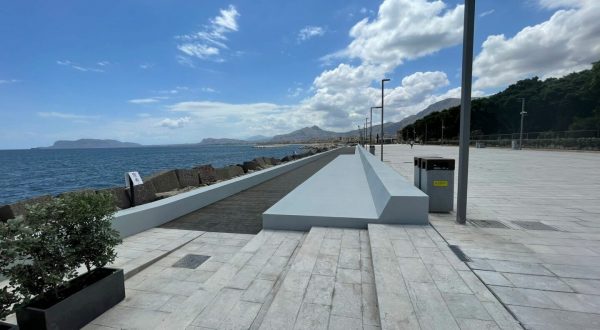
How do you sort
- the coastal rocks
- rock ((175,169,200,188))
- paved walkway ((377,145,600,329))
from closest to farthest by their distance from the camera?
paved walkway ((377,145,600,329)), the coastal rocks, rock ((175,169,200,188))

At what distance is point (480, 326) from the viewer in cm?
242

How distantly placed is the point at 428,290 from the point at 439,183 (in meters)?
3.95

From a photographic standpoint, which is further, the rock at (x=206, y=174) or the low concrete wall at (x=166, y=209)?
the rock at (x=206, y=174)

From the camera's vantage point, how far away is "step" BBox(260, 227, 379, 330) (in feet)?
8.61

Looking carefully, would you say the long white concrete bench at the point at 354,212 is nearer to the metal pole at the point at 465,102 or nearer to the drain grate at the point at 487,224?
the metal pole at the point at 465,102

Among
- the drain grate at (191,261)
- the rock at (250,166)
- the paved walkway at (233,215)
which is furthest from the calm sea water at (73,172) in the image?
the drain grate at (191,261)

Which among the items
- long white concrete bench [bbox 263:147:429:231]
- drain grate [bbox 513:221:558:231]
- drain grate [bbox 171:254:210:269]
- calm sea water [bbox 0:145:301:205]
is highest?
long white concrete bench [bbox 263:147:429:231]

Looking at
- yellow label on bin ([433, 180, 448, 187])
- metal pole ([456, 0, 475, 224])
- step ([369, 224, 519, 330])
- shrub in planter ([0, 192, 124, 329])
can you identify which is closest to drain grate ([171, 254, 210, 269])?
shrub in planter ([0, 192, 124, 329])

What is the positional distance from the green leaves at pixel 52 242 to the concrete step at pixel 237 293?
1.09 m

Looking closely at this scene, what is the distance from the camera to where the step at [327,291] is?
262 centimetres

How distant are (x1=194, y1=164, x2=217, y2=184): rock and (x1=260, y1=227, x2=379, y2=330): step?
1179 centimetres

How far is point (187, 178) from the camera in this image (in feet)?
46.2

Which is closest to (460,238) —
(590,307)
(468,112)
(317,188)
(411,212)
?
(411,212)

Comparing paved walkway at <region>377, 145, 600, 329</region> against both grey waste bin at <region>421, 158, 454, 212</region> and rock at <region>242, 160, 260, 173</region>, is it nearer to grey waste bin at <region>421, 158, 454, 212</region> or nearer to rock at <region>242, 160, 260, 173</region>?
grey waste bin at <region>421, 158, 454, 212</region>
